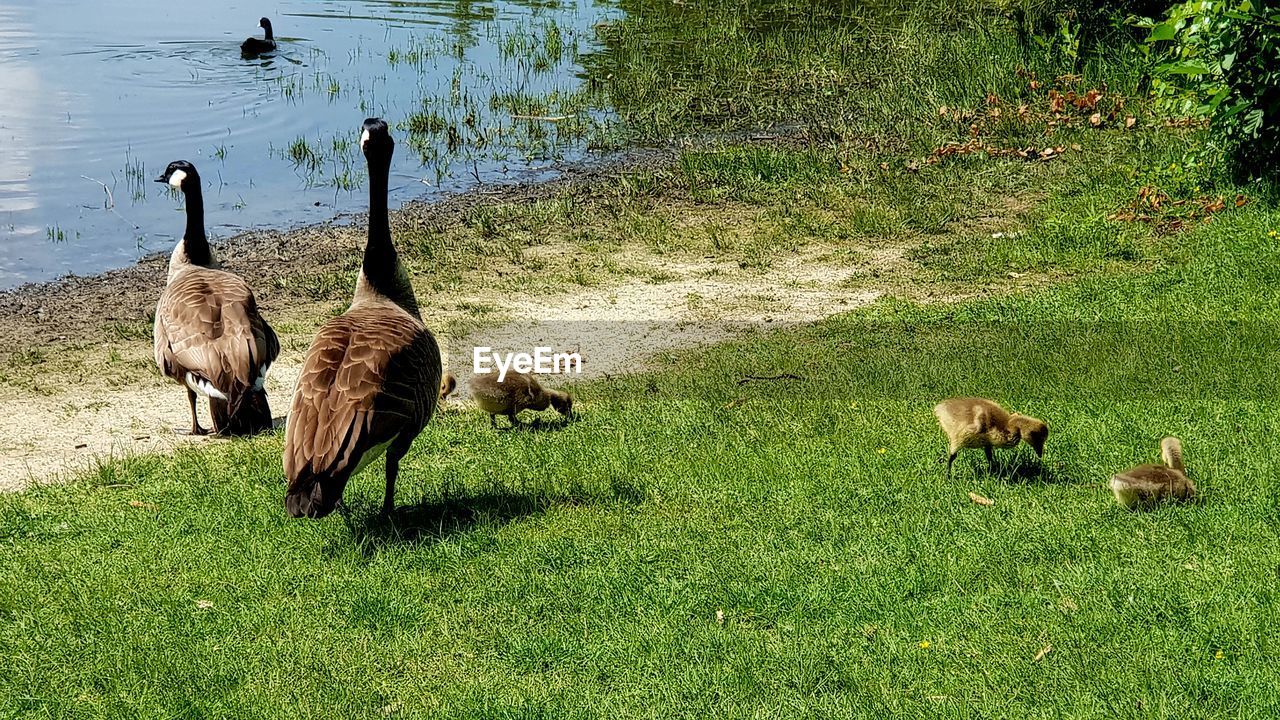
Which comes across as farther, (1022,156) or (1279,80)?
(1022,156)

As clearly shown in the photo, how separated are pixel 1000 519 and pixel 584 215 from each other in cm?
1054

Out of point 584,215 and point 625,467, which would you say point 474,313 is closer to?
point 584,215

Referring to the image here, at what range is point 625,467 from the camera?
26.1ft

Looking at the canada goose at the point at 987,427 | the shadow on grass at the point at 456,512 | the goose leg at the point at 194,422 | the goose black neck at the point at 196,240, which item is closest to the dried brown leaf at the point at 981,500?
the canada goose at the point at 987,427

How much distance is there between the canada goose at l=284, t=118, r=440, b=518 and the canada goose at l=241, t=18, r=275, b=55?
1957 cm

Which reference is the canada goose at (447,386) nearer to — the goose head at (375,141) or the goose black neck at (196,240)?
the goose head at (375,141)

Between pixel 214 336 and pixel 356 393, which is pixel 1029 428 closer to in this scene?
pixel 356 393

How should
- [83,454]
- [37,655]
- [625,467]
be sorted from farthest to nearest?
[83,454]
[625,467]
[37,655]

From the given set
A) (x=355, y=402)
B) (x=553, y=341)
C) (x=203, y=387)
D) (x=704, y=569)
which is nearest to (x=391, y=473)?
(x=355, y=402)

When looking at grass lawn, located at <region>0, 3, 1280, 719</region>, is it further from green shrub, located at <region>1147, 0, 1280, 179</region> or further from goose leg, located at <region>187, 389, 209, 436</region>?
green shrub, located at <region>1147, 0, 1280, 179</region>

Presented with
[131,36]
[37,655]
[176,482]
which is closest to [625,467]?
[176,482]

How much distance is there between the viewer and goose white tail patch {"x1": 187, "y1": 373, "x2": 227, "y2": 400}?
9352mm

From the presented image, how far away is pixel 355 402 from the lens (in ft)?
22.0

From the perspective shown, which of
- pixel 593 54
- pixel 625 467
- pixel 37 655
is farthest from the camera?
pixel 593 54
